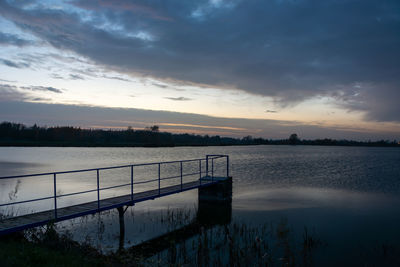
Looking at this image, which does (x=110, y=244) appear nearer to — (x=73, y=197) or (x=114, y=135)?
(x=73, y=197)

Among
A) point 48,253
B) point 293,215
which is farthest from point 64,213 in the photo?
point 293,215

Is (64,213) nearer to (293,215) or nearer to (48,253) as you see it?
(48,253)

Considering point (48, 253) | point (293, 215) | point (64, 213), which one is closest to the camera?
point (48, 253)

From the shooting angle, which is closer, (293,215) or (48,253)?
(48,253)

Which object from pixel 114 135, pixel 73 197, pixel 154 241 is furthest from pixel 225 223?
pixel 114 135

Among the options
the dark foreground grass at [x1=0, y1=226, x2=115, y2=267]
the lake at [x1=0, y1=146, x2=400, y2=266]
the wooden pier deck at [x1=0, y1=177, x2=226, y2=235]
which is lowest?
the lake at [x1=0, y1=146, x2=400, y2=266]

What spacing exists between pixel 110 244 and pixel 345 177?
2692 cm

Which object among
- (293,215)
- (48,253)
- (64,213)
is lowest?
(293,215)

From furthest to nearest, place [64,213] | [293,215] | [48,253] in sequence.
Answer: [293,215] → [64,213] → [48,253]

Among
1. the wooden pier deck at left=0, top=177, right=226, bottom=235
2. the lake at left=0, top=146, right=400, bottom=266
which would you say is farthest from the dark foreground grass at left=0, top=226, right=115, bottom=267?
the lake at left=0, top=146, right=400, bottom=266

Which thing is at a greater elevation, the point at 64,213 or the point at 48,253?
the point at 64,213

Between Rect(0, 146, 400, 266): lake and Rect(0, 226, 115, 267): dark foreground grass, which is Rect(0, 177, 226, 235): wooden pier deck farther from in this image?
Rect(0, 146, 400, 266): lake

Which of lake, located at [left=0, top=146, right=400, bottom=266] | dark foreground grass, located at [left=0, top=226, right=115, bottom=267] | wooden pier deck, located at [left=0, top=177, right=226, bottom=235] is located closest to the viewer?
dark foreground grass, located at [left=0, top=226, right=115, bottom=267]

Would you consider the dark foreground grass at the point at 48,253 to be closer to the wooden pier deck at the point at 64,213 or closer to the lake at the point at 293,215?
A: the wooden pier deck at the point at 64,213
